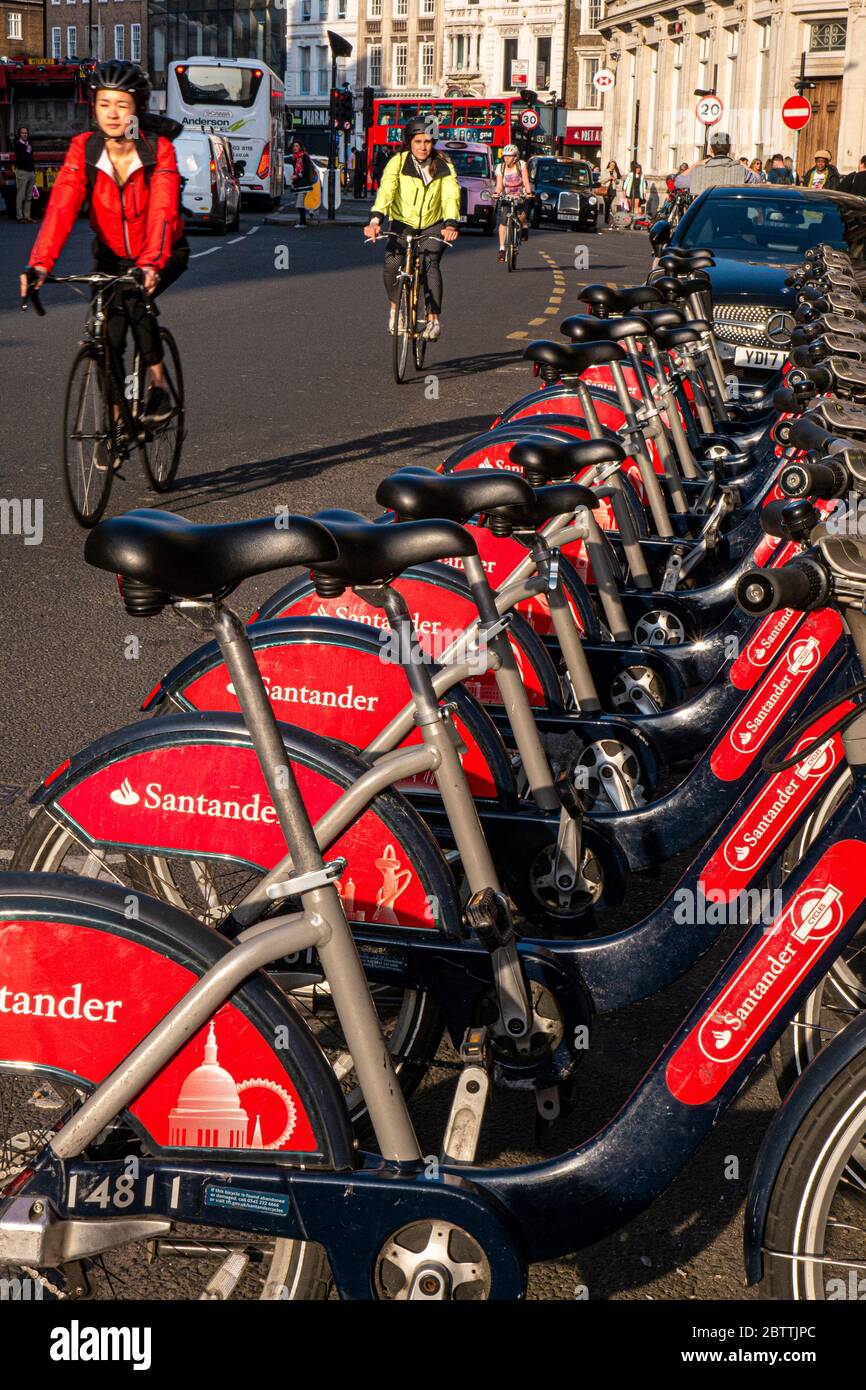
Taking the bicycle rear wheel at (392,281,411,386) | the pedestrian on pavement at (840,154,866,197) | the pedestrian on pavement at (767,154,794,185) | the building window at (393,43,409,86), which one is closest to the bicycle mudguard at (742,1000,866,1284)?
the bicycle rear wheel at (392,281,411,386)

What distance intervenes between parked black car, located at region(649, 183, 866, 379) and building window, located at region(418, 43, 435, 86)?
95363mm

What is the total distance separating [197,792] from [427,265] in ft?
35.1

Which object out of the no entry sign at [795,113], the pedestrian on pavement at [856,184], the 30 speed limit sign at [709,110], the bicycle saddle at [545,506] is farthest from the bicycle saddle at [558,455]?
the 30 speed limit sign at [709,110]

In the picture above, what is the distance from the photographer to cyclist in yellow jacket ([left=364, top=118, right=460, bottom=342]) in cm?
1256

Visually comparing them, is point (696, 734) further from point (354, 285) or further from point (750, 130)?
point (750, 130)

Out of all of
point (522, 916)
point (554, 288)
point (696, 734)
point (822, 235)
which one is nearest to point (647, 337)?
point (696, 734)

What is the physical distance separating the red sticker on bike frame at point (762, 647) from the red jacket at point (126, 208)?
442 cm

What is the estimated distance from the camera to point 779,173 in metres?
29.6

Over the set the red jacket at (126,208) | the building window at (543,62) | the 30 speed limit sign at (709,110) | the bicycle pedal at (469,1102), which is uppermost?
the building window at (543,62)

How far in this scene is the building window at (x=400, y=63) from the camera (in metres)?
104

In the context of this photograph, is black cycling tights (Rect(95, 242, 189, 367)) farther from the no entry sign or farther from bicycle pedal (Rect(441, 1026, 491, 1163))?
the no entry sign

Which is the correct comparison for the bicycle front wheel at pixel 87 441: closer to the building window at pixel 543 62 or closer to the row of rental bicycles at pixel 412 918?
the row of rental bicycles at pixel 412 918

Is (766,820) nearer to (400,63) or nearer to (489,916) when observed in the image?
(489,916)

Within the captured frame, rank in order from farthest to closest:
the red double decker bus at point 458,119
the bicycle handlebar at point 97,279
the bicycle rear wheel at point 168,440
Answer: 1. the red double decker bus at point 458,119
2. the bicycle rear wheel at point 168,440
3. the bicycle handlebar at point 97,279
